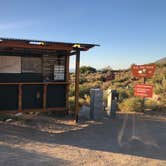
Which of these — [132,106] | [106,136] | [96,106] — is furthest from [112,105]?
[106,136]

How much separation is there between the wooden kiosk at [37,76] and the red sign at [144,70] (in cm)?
335

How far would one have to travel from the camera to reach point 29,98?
34.1 ft

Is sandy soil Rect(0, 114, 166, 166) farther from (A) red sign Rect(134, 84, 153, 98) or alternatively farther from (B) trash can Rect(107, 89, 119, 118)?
(A) red sign Rect(134, 84, 153, 98)

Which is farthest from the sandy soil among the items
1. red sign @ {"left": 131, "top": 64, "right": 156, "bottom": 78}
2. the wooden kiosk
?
red sign @ {"left": 131, "top": 64, "right": 156, "bottom": 78}

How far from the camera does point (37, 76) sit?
10.5 metres

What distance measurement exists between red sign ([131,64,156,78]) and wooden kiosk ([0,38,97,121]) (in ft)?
11.0

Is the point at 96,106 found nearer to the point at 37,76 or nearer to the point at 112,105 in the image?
the point at 112,105

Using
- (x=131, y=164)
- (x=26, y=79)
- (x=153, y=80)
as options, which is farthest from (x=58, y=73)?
(x=153, y=80)

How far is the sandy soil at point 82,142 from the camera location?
237 inches

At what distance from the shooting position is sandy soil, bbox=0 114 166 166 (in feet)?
19.8

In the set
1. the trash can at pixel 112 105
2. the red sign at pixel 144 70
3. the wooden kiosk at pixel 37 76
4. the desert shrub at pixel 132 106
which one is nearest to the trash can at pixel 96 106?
the trash can at pixel 112 105

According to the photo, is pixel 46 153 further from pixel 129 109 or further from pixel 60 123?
pixel 129 109

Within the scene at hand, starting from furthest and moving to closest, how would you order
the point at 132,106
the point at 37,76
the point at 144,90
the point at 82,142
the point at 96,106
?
the point at 132,106 < the point at 144,90 < the point at 96,106 < the point at 37,76 < the point at 82,142

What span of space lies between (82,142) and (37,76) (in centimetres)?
393
